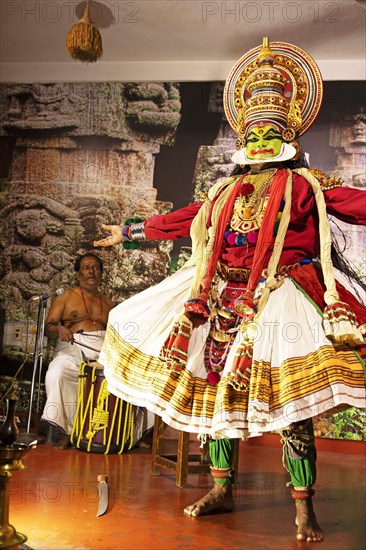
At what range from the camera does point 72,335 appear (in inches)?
224

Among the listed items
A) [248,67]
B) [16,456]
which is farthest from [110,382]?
[248,67]

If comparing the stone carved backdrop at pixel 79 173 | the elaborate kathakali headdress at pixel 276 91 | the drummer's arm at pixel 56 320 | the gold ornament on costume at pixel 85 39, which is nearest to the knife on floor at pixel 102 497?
the elaborate kathakali headdress at pixel 276 91

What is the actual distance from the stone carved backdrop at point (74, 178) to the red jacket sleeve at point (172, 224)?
243cm

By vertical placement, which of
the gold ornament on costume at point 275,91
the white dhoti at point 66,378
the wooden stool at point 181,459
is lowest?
the wooden stool at point 181,459

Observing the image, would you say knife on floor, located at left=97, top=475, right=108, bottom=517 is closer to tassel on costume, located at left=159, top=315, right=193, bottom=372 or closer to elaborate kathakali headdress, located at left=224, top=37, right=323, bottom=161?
tassel on costume, located at left=159, top=315, right=193, bottom=372

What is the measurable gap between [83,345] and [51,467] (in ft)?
4.17

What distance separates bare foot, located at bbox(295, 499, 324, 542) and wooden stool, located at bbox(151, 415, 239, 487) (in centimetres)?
104

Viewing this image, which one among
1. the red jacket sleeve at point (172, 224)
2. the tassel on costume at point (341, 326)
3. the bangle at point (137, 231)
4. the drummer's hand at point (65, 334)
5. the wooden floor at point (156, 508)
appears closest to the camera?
the tassel on costume at point (341, 326)

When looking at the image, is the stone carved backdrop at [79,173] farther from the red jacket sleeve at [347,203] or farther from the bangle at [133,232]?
the red jacket sleeve at [347,203]

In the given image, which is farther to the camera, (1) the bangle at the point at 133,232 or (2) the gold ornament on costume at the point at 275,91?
(1) the bangle at the point at 133,232

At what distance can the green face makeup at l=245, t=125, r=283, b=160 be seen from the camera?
3.54 meters

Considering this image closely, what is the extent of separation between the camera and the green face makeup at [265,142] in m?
3.54

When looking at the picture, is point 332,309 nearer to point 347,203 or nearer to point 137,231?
point 347,203

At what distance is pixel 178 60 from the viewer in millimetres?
6316
